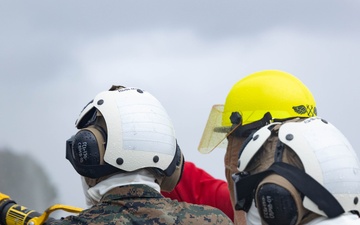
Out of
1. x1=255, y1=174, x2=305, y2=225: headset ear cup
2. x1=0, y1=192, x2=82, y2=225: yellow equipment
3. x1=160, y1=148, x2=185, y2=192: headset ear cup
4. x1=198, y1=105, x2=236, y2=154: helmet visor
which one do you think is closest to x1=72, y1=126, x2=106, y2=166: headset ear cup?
x1=160, y1=148, x2=185, y2=192: headset ear cup

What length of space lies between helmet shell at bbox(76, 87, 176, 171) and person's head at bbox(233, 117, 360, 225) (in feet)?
3.36

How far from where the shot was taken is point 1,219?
6242mm

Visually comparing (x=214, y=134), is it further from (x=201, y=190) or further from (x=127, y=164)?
(x=127, y=164)

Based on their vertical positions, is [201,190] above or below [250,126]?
below

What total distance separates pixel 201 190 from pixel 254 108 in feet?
3.35

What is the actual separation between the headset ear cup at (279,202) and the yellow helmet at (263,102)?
2149 mm

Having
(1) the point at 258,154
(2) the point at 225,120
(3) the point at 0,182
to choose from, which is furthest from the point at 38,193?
(1) the point at 258,154

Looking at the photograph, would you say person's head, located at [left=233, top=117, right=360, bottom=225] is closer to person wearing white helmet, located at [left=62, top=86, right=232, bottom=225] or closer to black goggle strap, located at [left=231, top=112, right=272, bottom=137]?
person wearing white helmet, located at [left=62, top=86, right=232, bottom=225]

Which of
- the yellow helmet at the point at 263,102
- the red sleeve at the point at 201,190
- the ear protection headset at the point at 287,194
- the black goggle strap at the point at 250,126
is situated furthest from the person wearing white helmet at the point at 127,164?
the red sleeve at the point at 201,190

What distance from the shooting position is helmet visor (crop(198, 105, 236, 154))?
6997 mm

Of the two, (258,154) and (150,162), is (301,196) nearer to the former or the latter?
(258,154)

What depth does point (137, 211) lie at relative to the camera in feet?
18.2

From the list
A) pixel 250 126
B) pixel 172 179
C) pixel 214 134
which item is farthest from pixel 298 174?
pixel 214 134

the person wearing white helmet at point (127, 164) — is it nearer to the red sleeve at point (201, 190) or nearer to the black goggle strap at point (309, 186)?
the black goggle strap at point (309, 186)
